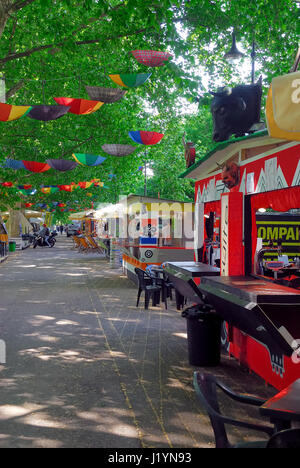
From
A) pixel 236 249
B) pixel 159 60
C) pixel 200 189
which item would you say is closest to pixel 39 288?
pixel 200 189

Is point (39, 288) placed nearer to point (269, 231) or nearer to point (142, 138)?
point (142, 138)

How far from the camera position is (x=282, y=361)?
5633mm

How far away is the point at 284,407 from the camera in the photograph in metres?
2.74

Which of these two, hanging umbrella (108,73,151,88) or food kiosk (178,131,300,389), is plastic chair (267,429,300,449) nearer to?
food kiosk (178,131,300,389)

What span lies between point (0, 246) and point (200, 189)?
64.0 feet

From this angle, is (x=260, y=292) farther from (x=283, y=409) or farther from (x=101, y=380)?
(x=101, y=380)

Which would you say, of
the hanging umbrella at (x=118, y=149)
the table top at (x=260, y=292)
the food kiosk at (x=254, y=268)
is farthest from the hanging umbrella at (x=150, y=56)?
the table top at (x=260, y=292)

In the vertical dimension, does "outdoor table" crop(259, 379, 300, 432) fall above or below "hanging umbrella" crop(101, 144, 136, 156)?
below

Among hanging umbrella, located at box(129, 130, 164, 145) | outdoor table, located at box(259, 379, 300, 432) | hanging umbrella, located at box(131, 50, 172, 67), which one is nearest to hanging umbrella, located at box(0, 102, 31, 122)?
hanging umbrella, located at box(131, 50, 172, 67)

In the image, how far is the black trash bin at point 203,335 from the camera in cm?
674

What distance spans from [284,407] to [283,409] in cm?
3

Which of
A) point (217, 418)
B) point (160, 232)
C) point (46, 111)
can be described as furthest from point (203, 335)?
point (160, 232)

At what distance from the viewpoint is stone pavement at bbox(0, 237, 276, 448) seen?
14.7 ft

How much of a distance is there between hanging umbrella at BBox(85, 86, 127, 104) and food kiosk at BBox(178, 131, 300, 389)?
128 inches
